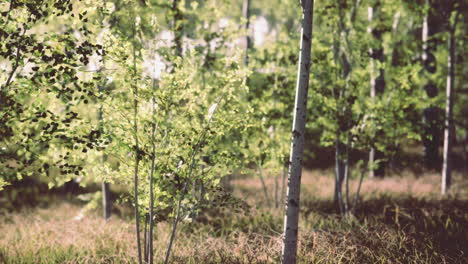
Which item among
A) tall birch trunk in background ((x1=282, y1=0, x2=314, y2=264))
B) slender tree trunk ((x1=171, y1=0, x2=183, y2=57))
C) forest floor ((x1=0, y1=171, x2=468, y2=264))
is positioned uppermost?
slender tree trunk ((x1=171, y1=0, x2=183, y2=57))

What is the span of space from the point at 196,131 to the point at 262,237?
230cm

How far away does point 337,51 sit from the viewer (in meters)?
7.09

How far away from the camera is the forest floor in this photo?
15.9ft

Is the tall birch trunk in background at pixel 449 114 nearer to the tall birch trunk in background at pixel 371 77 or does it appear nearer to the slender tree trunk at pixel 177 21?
Answer: the tall birch trunk in background at pixel 371 77

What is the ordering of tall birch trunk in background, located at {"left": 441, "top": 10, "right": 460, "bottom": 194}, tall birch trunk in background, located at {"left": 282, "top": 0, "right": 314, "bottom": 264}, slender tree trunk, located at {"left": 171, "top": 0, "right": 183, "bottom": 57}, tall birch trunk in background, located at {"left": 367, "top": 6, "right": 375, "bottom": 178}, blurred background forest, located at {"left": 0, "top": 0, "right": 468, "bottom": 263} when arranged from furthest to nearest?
tall birch trunk in background, located at {"left": 441, "top": 10, "right": 460, "bottom": 194} → tall birch trunk in background, located at {"left": 367, "top": 6, "right": 375, "bottom": 178} → slender tree trunk, located at {"left": 171, "top": 0, "right": 183, "bottom": 57} → tall birch trunk in background, located at {"left": 282, "top": 0, "right": 314, "bottom": 264} → blurred background forest, located at {"left": 0, "top": 0, "right": 468, "bottom": 263}

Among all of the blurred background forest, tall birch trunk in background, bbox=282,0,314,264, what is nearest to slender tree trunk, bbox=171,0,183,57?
the blurred background forest

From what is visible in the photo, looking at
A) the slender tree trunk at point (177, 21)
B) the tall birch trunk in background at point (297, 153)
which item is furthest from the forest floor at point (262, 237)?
the slender tree trunk at point (177, 21)

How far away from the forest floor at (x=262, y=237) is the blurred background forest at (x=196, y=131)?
0.14ft

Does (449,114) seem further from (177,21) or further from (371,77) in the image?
(177,21)

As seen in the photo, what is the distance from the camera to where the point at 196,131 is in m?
4.07

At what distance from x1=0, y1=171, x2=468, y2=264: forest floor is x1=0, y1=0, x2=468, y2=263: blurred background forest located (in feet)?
0.14

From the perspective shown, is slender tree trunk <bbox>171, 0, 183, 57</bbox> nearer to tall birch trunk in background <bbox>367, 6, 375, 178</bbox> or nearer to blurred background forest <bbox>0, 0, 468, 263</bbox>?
blurred background forest <bbox>0, 0, 468, 263</bbox>

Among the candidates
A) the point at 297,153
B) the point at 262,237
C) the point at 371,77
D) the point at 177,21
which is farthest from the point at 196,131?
the point at 371,77

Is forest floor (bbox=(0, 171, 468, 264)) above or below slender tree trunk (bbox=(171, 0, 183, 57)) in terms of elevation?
below
